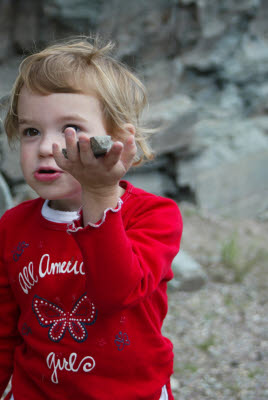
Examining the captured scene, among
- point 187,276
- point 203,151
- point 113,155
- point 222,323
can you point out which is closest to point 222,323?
point 222,323

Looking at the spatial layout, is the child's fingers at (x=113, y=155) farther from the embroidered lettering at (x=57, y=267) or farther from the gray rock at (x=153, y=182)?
the gray rock at (x=153, y=182)

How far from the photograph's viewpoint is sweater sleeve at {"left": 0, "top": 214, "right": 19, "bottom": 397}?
1.54 m

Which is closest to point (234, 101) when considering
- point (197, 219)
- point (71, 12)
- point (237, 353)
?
point (197, 219)

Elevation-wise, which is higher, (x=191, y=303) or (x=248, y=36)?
(x=248, y=36)

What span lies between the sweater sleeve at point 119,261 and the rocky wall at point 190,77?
297cm

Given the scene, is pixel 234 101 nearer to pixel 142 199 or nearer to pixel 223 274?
pixel 223 274

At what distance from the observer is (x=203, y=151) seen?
18.6 feet

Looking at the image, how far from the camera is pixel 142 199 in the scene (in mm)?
1388

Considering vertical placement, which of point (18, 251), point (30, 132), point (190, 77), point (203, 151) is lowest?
point (203, 151)

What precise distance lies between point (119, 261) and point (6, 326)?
2.36 ft

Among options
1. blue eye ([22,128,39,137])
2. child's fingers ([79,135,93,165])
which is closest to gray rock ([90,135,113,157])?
child's fingers ([79,135,93,165])

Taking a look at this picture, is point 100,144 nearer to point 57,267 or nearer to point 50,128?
point 50,128

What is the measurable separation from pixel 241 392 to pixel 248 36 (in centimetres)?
543

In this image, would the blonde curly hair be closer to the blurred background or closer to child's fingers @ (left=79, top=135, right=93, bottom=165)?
child's fingers @ (left=79, top=135, right=93, bottom=165)
